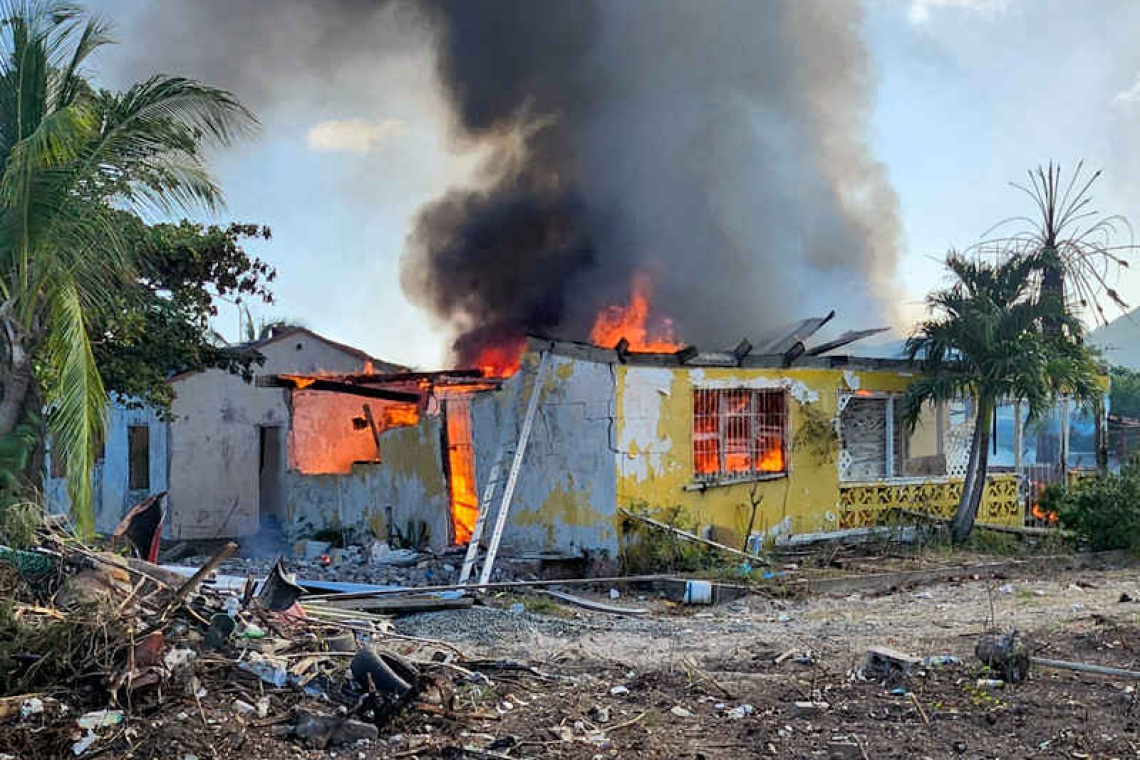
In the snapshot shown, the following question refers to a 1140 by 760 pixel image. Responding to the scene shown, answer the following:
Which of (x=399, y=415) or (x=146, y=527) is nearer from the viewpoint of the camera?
(x=146, y=527)

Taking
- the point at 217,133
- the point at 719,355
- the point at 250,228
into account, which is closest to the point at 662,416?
the point at 719,355

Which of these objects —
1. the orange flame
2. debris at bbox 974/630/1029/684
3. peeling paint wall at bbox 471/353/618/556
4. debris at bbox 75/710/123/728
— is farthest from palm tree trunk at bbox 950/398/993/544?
debris at bbox 75/710/123/728

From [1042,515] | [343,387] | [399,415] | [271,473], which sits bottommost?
[1042,515]

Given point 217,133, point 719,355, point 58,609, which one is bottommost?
point 58,609

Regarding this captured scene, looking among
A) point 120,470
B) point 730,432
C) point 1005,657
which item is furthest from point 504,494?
point 120,470

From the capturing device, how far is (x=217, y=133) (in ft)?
28.7

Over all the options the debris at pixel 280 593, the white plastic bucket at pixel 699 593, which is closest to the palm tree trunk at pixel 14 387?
the debris at pixel 280 593

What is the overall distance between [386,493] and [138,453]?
7.86 metres

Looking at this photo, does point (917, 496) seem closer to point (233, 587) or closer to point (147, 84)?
point (233, 587)

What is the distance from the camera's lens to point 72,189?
8406mm

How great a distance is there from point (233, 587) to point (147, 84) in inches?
182

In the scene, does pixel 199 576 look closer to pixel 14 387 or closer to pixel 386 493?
pixel 14 387

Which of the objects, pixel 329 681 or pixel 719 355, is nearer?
pixel 329 681

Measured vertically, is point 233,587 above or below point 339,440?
below
